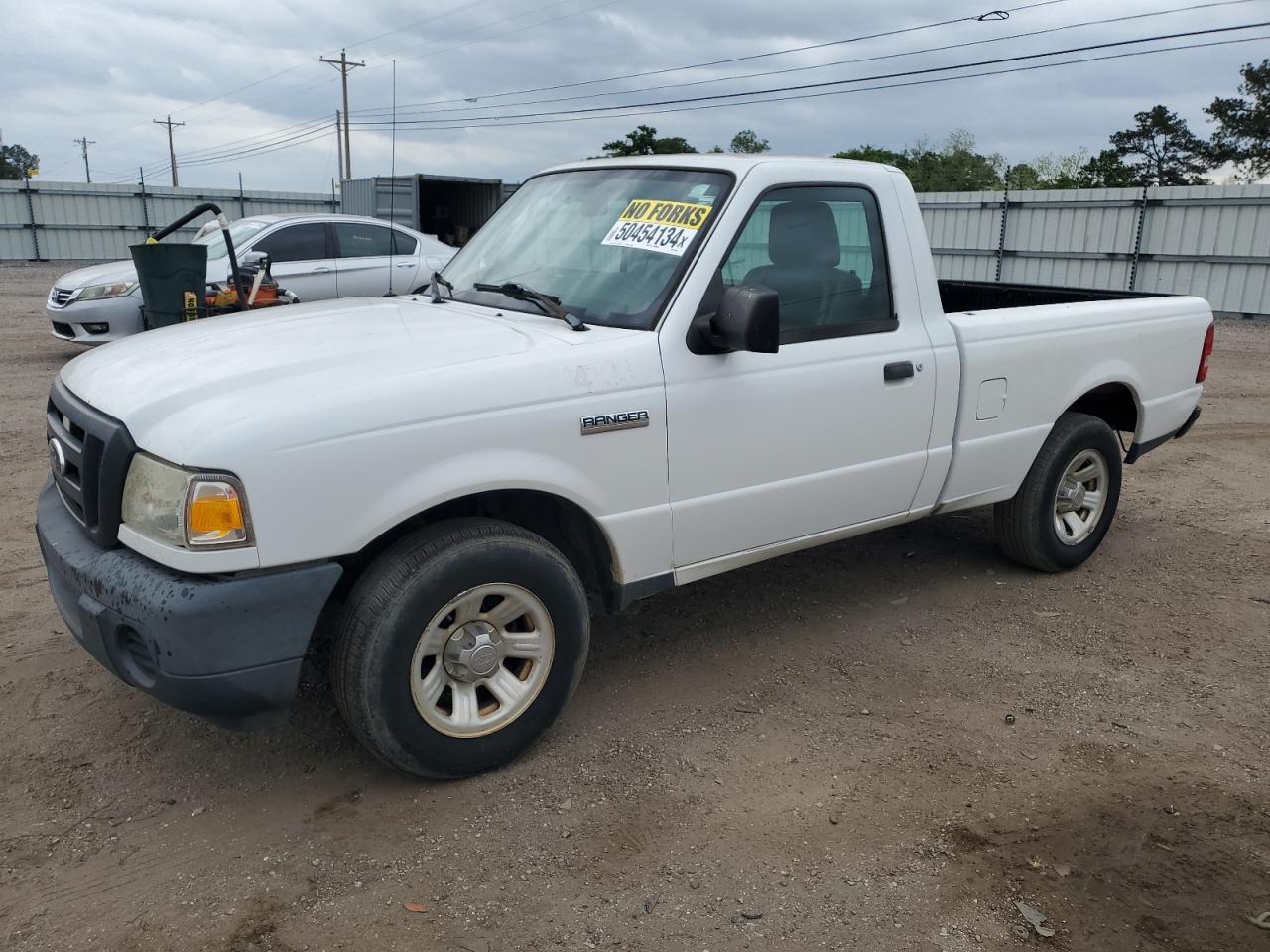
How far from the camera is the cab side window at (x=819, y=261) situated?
3.79 metres

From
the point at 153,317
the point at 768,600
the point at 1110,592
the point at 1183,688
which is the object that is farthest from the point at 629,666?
the point at 153,317

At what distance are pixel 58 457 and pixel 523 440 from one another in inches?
63.4

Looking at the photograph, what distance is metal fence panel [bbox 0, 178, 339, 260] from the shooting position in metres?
24.8

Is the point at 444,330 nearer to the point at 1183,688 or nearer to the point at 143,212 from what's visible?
the point at 1183,688

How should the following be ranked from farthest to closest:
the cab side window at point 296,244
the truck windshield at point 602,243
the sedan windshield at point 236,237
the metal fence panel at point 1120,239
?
1. the metal fence panel at point 1120,239
2. the cab side window at point 296,244
3. the sedan windshield at point 236,237
4. the truck windshield at point 602,243

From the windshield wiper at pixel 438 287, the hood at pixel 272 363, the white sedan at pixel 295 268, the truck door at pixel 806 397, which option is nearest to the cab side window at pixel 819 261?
the truck door at pixel 806 397

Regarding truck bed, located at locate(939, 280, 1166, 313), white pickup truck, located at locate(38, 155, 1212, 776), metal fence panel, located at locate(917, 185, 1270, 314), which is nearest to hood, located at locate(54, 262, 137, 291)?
white pickup truck, located at locate(38, 155, 1212, 776)

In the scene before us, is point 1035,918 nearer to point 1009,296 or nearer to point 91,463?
point 91,463

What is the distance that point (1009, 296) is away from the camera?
6.14 meters

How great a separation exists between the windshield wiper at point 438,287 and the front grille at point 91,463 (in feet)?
4.68

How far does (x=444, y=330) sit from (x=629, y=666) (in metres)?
1.61

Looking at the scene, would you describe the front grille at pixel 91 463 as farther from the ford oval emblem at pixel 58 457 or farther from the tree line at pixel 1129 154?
the tree line at pixel 1129 154

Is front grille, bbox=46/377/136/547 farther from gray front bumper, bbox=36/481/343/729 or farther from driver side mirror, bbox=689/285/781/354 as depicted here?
driver side mirror, bbox=689/285/781/354

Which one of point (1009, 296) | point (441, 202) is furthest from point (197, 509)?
point (441, 202)
